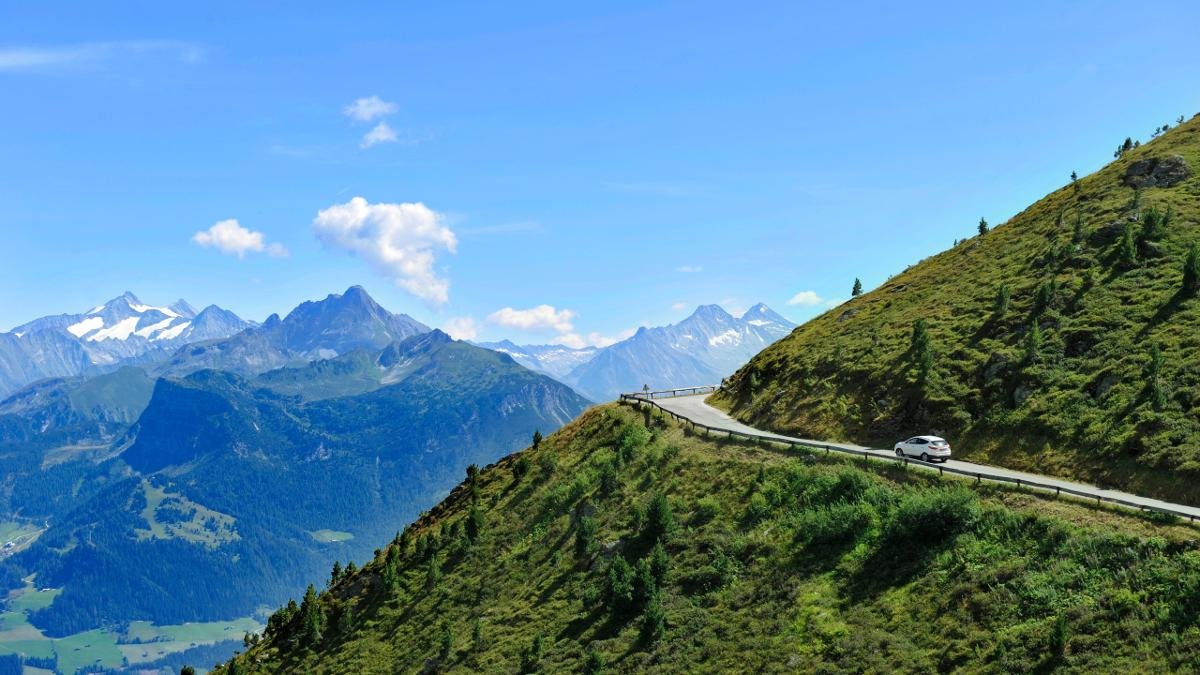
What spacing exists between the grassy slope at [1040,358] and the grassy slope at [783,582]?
10377mm

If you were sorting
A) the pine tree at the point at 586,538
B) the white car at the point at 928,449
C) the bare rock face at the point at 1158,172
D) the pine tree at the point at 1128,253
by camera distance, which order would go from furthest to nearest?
the bare rock face at the point at 1158,172 < the pine tree at the point at 1128,253 < the pine tree at the point at 586,538 < the white car at the point at 928,449

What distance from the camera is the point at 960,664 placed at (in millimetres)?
27672

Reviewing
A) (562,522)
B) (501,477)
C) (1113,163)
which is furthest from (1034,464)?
(1113,163)

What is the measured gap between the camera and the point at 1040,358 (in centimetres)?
5384

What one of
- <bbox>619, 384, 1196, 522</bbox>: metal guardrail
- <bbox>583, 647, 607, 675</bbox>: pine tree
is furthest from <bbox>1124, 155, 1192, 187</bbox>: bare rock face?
<bbox>583, 647, 607, 675</bbox>: pine tree

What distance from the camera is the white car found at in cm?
4806

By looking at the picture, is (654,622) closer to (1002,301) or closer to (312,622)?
(312,622)

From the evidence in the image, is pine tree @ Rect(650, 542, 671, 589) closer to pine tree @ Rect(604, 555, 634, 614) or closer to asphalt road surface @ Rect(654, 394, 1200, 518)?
pine tree @ Rect(604, 555, 634, 614)

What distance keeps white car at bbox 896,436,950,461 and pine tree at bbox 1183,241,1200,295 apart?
2265 cm

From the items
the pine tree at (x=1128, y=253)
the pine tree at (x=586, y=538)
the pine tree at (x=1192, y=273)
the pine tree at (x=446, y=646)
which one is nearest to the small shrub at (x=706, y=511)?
the pine tree at (x=586, y=538)

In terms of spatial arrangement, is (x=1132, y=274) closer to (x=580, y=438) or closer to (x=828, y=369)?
(x=828, y=369)

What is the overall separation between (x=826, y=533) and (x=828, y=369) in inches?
1245

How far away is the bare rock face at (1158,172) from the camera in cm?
7044

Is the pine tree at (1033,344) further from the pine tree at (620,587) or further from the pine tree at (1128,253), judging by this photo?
the pine tree at (620,587)
